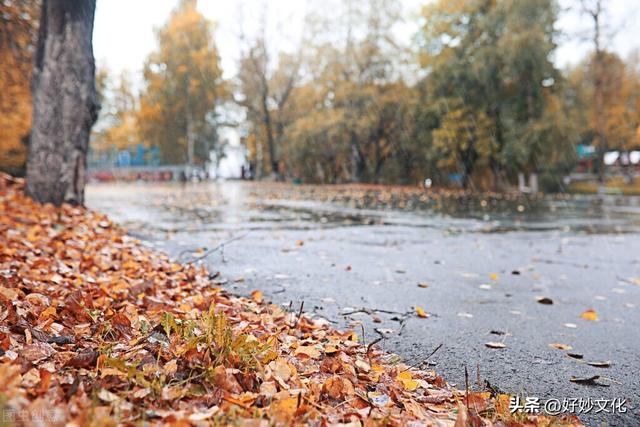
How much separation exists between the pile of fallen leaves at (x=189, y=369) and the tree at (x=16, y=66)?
8.62m

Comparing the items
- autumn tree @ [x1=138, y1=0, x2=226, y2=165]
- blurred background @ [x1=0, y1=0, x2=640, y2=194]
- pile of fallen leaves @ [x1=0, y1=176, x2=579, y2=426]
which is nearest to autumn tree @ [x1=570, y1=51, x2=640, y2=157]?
blurred background @ [x1=0, y1=0, x2=640, y2=194]

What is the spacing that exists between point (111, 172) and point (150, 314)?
45.1m

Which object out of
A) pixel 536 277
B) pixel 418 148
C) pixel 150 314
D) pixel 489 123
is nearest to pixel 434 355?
pixel 150 314

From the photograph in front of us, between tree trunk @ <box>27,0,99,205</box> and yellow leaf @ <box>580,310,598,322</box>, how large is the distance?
743 centimetres

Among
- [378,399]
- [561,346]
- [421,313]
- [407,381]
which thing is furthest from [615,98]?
[378,399]

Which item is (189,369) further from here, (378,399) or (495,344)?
(495,344)

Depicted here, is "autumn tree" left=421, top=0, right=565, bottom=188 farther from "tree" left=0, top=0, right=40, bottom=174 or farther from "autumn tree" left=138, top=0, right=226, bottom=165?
"tree" left=0, top=0, right=40, bottom=174

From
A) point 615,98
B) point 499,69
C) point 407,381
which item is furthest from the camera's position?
point 615,98

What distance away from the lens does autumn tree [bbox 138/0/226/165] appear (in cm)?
4041

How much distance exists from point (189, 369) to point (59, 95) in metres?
7.16

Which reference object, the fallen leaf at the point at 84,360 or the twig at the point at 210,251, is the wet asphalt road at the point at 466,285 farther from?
the fallen leaf at the point at 84,360

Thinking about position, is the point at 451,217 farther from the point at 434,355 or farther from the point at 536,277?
the point at 434,355

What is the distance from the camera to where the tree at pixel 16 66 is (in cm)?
1019

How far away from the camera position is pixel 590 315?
3781mm
